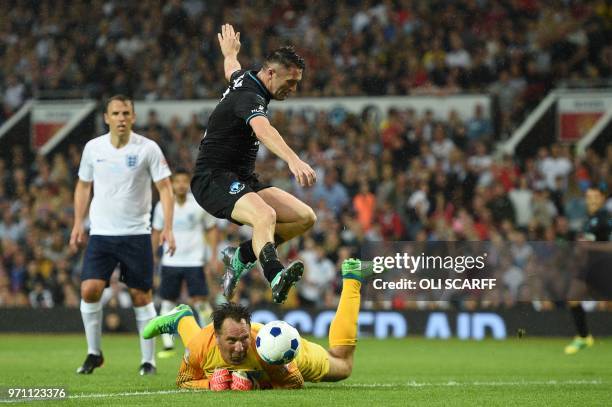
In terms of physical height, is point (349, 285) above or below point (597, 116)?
below

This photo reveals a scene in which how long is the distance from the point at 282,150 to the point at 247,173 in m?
1.09

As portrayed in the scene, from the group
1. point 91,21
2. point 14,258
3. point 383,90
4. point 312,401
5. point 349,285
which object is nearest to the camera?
point 312,401

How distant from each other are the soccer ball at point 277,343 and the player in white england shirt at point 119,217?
2694mm

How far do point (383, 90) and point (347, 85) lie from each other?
2.47 ft

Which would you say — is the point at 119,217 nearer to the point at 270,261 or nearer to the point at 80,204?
the point at 80,204

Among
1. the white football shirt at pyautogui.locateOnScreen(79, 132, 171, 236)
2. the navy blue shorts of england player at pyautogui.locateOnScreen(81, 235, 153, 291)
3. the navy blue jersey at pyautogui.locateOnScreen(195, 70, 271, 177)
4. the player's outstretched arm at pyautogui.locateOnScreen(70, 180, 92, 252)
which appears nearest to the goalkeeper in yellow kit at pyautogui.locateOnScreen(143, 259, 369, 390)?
the navy blue jersey at pyautogui.locateOnScreen(195, 70, 271, 177)

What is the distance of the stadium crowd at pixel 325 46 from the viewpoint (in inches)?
803

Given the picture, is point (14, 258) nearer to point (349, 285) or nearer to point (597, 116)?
point (597, 116)

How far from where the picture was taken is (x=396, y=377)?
10.1m

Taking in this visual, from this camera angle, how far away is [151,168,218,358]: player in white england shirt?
13789mm

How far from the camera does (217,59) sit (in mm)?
23219

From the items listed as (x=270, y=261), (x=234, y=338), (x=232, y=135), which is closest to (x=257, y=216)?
(x=270, y=261)

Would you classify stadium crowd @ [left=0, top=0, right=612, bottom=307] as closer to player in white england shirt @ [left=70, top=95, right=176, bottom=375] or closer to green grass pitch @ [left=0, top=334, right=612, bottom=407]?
green grass pitch @ [left=0, top=334, right=612, bottom=407]

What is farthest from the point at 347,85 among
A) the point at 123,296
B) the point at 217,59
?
the point at 123,296
